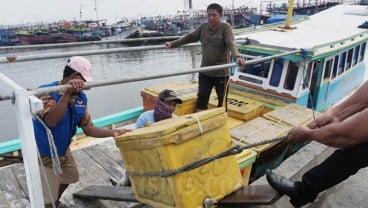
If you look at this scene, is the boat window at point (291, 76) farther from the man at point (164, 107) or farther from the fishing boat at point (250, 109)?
the man at point (164, 107)

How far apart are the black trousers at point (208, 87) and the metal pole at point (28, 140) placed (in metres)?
3.88

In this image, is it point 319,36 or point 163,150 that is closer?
point 163,150

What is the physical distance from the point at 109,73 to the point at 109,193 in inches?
860

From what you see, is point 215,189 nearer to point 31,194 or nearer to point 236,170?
point 236,170

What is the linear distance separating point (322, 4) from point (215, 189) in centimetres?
4574

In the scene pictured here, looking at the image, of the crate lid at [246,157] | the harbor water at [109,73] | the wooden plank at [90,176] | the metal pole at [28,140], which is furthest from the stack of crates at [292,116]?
the harbor water at [109,73]

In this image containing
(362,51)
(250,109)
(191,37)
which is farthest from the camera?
(362,51)

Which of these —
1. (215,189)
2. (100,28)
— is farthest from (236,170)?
(100,28)

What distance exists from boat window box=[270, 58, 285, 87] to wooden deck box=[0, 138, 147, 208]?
128 inches

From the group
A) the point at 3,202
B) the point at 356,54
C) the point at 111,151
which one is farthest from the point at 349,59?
the point at 3,202

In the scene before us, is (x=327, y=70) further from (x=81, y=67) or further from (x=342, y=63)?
(x=81, y=67)

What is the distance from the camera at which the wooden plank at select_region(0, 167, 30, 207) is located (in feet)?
11.4

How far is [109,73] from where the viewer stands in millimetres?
24328

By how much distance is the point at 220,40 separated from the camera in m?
5.22
